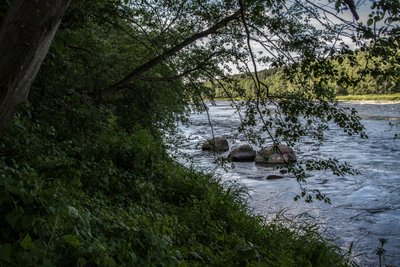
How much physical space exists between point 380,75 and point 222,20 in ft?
11.6

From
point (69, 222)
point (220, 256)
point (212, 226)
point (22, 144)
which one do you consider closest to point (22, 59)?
point (69, 222)

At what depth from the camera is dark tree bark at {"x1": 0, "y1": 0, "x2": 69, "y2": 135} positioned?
1.49 meters

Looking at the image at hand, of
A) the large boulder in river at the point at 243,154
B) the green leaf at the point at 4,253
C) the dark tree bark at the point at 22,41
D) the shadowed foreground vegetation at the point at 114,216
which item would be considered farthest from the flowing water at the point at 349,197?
the dark tree bark at the point at 22,41

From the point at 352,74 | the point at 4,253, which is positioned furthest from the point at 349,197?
the point at 4,253

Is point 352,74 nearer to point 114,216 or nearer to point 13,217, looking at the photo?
point 114,216

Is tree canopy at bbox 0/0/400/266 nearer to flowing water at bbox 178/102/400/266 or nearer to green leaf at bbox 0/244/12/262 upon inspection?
green leaf at bbox 0/244/12/262

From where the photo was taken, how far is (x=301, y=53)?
4340mm

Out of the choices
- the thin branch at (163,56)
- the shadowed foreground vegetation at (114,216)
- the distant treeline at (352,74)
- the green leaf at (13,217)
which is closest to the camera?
the green leaf at (13,217)

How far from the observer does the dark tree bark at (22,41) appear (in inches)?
58.6

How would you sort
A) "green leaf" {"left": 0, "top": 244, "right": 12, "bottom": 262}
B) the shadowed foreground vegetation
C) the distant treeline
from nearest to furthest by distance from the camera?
"green leaf" {"left": 0, "top": 244, "right": 12, "bottom": 262}
the shadowed foreground vegetation
the distant treeline

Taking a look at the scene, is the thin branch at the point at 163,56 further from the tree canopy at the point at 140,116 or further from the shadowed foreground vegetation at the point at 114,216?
the shadowed foreground vegetation at the point at 114,216

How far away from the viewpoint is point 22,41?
1505 millimetres

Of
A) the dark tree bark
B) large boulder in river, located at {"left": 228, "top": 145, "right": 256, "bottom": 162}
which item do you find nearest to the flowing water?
large boulder in river, located at {"left": 228, "top": 145, "right": 256, "bottom": 162}

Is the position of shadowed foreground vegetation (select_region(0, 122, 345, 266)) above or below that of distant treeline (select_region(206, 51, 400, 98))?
below
